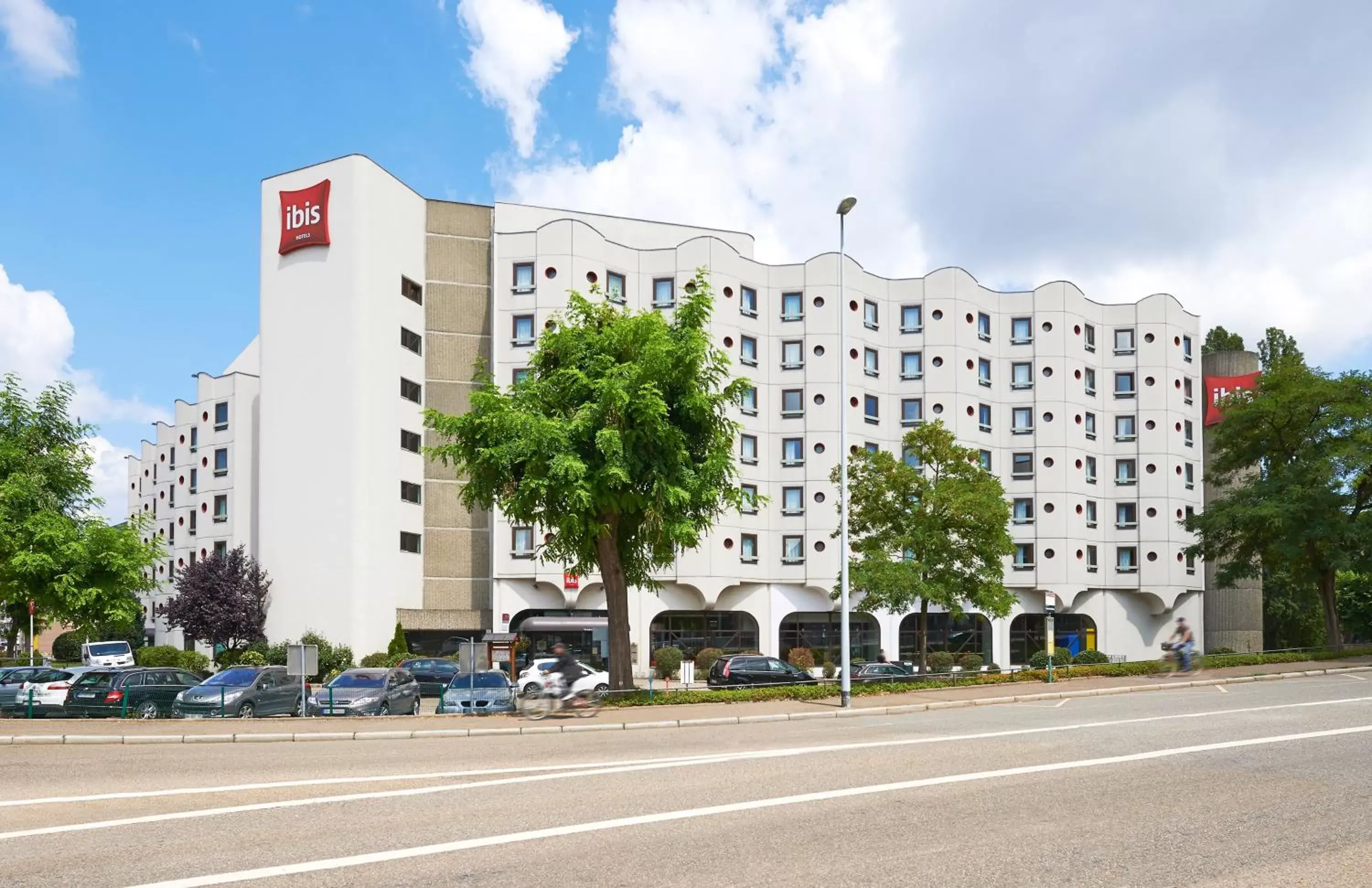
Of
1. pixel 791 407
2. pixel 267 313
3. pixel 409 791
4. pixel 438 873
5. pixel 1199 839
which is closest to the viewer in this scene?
pixel 438 873

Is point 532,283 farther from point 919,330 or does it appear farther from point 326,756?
point 326,756

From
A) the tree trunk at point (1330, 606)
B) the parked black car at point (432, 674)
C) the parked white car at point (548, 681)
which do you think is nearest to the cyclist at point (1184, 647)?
the tree trunk at point (1330, 606)

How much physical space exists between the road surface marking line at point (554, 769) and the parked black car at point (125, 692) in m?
15.6

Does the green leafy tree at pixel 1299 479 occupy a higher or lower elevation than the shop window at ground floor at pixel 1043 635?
higher

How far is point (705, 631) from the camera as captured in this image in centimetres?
5559

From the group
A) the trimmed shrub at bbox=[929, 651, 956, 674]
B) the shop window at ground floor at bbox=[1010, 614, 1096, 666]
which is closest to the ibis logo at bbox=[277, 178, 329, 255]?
the trimmed shrub at bbox=[929, 651, 956, 674]

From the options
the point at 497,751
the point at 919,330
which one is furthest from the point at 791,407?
the point at 497,751

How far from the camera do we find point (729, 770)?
570 inches

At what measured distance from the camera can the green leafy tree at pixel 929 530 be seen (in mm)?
37281

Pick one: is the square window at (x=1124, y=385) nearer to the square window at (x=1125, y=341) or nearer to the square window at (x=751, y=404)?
the square window at (x=1125, y=341)

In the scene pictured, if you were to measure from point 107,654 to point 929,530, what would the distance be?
39.1 m

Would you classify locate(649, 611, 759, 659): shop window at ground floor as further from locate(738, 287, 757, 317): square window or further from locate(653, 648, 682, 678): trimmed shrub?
locate(738, 287, 757, 317): square window

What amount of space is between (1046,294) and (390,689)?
46.0 m

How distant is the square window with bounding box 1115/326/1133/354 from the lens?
63406 mm
